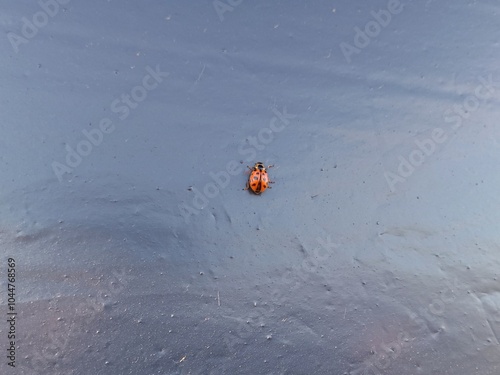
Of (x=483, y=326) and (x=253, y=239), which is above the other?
(x=253, y=239)

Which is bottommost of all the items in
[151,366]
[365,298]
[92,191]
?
[151,366]

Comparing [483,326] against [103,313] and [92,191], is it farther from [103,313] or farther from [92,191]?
[92,191]

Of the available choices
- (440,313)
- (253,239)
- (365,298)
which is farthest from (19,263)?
(440,313)

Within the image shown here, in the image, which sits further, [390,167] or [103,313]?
[390,167]
